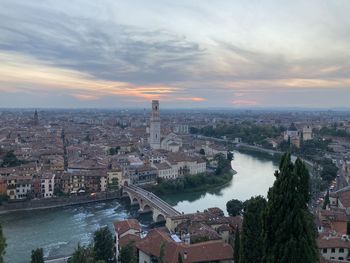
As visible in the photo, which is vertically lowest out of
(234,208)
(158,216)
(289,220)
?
(158,216)

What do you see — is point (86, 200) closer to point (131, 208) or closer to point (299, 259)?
point (131, 208)

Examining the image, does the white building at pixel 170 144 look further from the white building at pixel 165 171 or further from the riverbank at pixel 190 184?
the riverbank at pixel 190 184

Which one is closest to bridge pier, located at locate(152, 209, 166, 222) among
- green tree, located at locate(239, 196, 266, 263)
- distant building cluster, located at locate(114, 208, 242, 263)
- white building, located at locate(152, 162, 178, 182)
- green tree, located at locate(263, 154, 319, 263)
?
distant building cluster, located at locate(114, 208, 242, 263)

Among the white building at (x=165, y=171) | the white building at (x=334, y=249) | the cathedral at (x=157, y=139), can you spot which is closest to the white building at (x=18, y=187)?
the white building at (x=165, y=171)

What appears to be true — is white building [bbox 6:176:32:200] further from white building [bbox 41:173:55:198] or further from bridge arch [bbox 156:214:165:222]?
bridge arch [bbox 156:214:165:222]

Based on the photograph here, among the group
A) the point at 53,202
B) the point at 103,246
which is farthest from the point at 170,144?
the point at 103,246

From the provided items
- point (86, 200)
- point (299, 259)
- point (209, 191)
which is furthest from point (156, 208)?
point (299, 259)

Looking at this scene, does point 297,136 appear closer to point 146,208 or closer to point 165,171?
point 165,171
